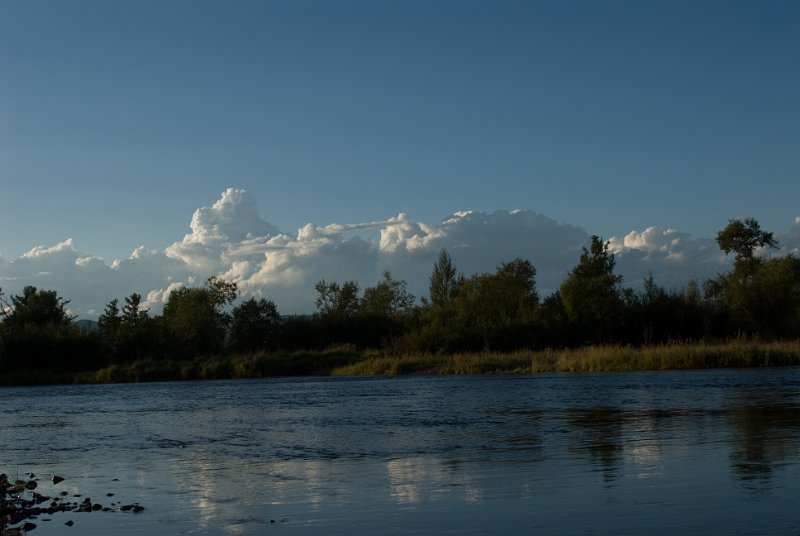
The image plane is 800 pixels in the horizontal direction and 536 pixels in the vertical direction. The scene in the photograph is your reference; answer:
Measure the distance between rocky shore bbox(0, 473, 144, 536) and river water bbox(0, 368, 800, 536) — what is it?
0.20m

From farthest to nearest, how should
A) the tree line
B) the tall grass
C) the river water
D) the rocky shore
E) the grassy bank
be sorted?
1. the tree line
2. the grassy bank
3. the tall grass
4. the rocky shore
5. the river water

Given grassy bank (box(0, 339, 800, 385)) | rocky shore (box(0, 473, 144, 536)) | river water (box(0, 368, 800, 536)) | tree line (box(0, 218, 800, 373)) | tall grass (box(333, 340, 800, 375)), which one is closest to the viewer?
river water (box(0, 368, 800, 536))

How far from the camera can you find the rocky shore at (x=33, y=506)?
11.7 meters

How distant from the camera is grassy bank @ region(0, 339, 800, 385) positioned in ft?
171

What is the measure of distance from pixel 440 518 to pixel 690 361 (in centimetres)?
4394

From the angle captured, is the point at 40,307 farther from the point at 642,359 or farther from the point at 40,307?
the point at 642,359

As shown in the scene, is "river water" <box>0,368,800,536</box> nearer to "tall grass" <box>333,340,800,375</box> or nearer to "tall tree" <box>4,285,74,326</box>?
Result: "tall grass" <box>333,340,800,375</box>

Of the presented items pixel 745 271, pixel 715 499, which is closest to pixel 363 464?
pixel 715 499

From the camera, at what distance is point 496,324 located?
75.0 metres

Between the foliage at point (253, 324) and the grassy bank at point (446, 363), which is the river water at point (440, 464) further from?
the foliage at point (253, 324)

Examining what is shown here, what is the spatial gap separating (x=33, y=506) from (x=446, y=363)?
5004 cm

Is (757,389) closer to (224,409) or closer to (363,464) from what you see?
(224,409)

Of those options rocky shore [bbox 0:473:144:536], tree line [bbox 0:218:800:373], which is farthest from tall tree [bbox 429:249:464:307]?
rocky shore [bbox 0:473:144:536]

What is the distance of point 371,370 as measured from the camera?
6366 centimetres
